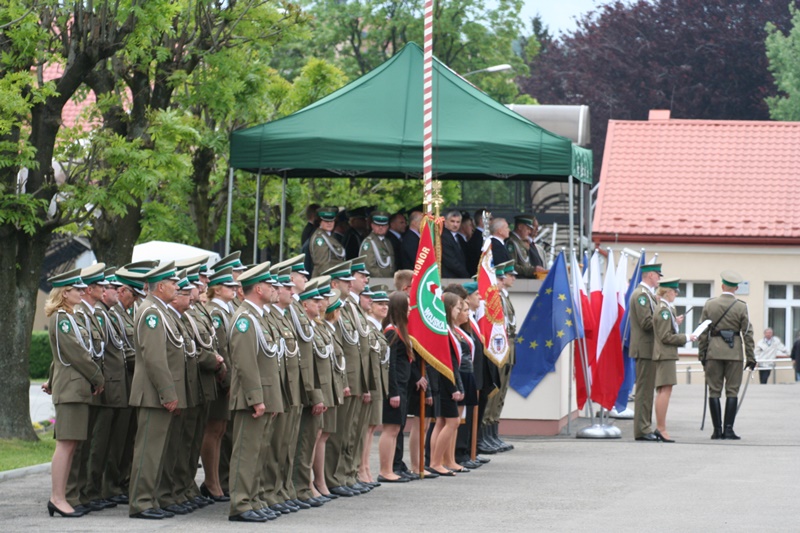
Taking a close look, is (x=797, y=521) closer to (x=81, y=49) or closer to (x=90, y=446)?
(x=90, y=446)

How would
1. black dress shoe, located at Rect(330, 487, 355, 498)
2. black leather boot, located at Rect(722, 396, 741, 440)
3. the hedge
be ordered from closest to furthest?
black dress shoe, located at Rect(330, 487, 355, 498)
black leather boot, located at Rect(722, 396, 741, 440)
the hedge

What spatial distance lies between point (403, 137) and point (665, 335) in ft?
13.2

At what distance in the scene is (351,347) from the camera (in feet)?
43.9

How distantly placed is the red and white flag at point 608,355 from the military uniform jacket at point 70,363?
921 centimetres

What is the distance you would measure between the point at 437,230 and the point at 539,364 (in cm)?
364

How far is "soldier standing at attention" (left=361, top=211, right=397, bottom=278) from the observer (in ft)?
63.5

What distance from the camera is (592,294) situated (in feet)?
69.5

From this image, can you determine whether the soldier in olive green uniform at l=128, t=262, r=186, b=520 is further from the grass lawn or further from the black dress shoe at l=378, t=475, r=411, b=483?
the grass lawn

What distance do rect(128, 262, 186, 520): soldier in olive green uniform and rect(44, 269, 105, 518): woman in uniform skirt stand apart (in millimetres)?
398

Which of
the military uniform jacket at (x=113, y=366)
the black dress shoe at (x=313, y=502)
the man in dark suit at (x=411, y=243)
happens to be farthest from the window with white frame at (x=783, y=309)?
the military uniform jacket at (x=113, y=366)

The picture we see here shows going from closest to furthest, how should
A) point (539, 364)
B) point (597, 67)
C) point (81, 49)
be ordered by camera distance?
point (81, 49), point (539, 364), point (597, 67)

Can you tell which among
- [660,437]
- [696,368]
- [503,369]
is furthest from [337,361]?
[696,368]

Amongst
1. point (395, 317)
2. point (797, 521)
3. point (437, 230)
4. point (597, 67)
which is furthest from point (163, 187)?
point (597, 67)

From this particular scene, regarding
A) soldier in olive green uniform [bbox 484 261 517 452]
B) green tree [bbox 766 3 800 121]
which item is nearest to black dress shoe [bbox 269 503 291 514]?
soldier in olive green uniform [bbox 484 261 517 452]
